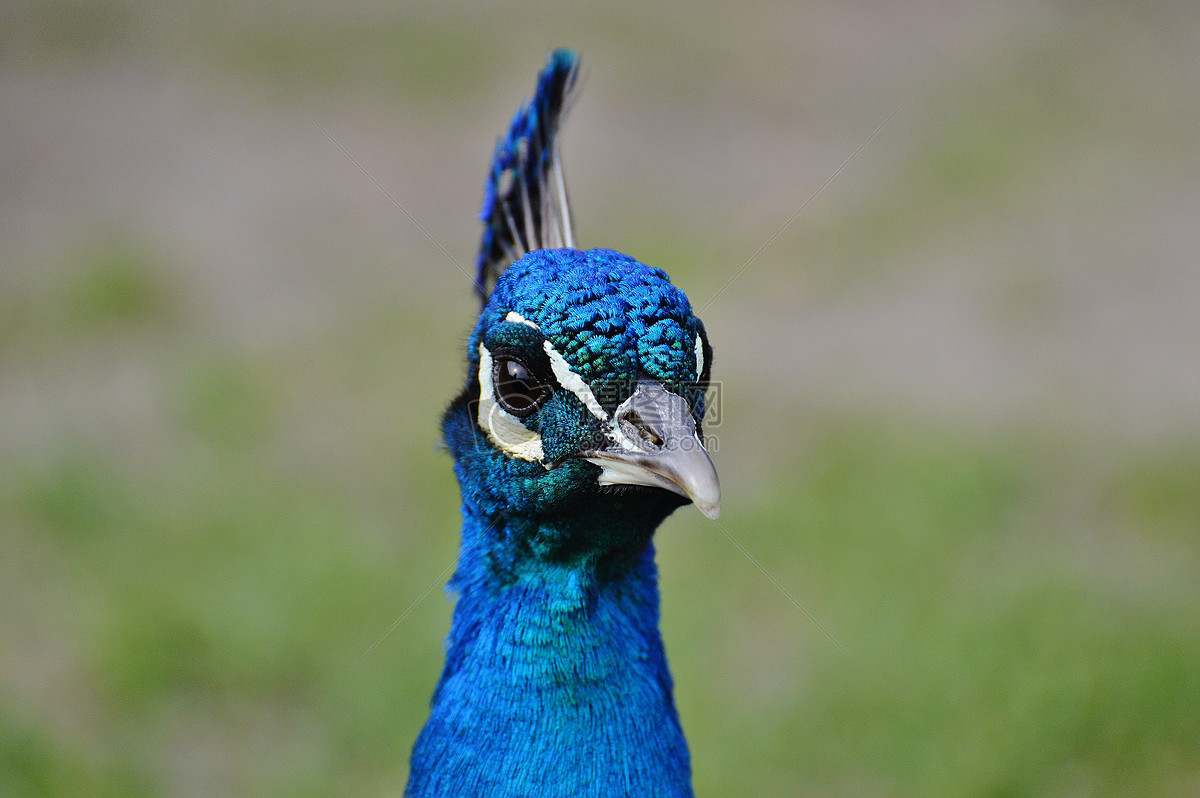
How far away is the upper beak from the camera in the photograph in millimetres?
1268

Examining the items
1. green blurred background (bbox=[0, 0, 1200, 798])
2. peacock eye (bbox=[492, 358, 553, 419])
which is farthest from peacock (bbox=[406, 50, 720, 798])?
green blurred background (bbox=[0, 0, 1200, 798])

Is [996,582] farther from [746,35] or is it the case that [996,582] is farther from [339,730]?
[746,35]

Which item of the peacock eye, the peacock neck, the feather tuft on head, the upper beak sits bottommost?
the peacock neck

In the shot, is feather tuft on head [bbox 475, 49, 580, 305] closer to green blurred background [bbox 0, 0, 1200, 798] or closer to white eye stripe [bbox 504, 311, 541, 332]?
white eye stripe [bbox 504, 311, 541, 332]

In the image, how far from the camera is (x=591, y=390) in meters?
1.36

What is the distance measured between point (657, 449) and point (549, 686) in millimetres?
459

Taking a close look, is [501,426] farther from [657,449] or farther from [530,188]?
[530,188]

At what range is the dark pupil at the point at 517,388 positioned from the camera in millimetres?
1406

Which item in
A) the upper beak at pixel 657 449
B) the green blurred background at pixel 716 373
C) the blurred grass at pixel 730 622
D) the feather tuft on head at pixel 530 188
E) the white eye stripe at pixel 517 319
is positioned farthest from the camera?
the green blurred background at pixel 716 373

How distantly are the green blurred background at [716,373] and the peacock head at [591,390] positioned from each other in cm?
173

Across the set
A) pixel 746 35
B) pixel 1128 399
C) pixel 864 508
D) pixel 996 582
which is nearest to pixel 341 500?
pixel 864 508

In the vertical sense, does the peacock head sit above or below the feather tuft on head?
below

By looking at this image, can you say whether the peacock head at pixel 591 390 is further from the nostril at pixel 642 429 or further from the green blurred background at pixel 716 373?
the green blurred background at pixel 716 373

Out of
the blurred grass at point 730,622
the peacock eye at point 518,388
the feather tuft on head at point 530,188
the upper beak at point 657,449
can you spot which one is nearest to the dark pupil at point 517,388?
the peacock eye at point 518,388
